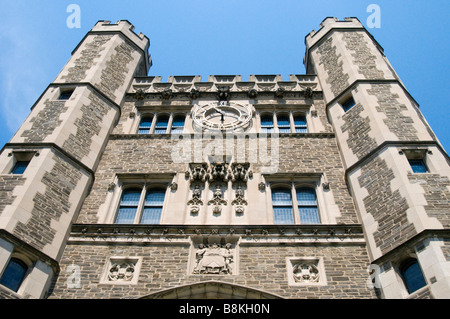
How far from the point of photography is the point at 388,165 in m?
10.3

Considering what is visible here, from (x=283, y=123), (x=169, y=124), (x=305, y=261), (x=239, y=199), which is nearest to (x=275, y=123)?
(x=283, y=123)

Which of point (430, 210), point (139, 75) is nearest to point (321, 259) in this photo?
point (430, 210)

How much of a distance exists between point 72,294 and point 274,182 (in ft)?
18.0

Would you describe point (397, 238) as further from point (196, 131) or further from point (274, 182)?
point (196, 131)

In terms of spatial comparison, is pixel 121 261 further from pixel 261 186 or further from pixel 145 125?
pixel 145 125

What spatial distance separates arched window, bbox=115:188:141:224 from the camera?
11000mm

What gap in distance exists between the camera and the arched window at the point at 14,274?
8.31m

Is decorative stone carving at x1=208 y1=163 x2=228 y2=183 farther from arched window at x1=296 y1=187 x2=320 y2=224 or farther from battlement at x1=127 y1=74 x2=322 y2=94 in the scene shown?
battlement at x1=127 y1=74 x2=322 y2=94

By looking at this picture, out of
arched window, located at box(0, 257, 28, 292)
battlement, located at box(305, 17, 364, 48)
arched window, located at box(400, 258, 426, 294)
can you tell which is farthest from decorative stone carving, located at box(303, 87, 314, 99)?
arched window, located at box(0, 257, 28, 292)

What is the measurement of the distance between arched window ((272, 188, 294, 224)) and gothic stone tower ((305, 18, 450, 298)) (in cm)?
150

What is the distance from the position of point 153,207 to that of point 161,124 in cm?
436

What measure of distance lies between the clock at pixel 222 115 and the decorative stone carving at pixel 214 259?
5.05m

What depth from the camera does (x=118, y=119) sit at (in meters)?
14.6

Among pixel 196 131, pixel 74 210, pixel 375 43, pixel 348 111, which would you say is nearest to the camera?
pixel 74 210
